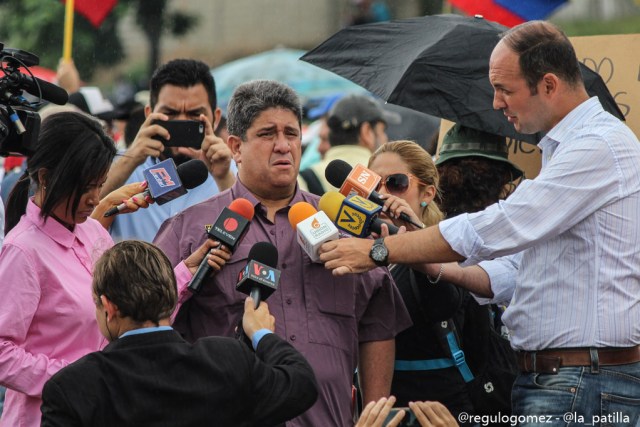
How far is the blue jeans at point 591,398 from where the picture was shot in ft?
14.7

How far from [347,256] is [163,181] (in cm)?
102

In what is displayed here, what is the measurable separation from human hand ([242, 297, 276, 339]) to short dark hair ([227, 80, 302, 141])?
115cm

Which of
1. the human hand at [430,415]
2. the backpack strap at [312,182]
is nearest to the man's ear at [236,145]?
the human hand at [430,415]

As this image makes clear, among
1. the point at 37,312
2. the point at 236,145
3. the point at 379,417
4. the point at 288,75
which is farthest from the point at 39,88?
the point at 288,75

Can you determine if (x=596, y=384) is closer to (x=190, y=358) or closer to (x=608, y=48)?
(x=190, y=358)

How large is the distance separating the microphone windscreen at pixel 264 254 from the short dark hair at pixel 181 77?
246 cm

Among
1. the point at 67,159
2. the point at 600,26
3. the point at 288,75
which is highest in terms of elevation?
the point at 67,159

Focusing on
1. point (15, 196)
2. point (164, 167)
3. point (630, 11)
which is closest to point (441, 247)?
point (164, 167)

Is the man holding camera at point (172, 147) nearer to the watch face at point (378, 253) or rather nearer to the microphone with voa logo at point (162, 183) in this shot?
the microphone with voa logo at point (162, 183)

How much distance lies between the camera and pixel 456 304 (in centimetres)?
546

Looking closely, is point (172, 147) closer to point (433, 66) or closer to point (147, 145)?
point (147, 145)

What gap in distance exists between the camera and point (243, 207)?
4.93 m

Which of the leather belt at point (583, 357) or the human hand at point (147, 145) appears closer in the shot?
the leather belt at point (583, 357)

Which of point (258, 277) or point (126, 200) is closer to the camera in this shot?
point (258, 277)
